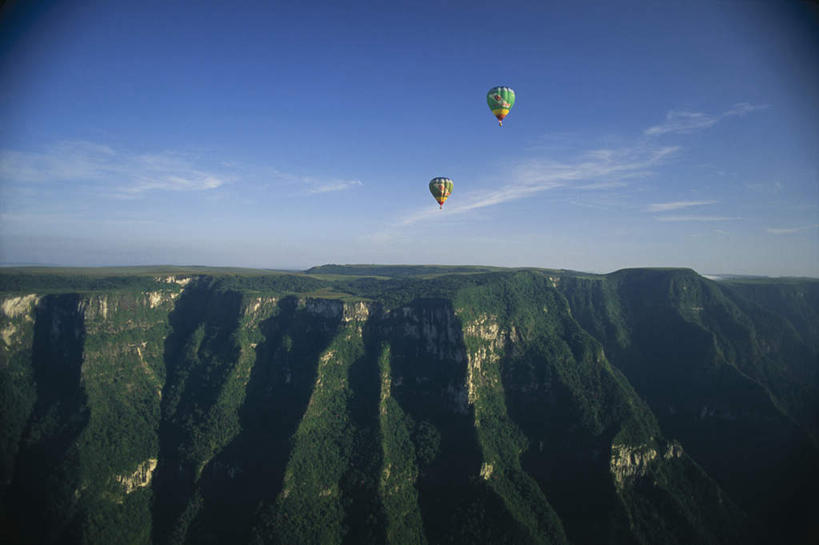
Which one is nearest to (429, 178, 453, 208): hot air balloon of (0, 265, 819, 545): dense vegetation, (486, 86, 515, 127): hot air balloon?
(486, 86, 515, 127): hot air balloon

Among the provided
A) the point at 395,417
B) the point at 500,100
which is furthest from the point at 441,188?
the point at 395,417

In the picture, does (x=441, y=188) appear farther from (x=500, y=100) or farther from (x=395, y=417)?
(x=395, y=417)

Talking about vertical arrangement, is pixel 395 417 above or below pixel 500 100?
below

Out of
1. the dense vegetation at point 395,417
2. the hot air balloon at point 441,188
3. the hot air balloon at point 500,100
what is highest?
the hot air balloon at point 500,100

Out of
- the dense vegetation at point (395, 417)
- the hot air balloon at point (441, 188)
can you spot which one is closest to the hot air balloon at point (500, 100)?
the hot air balloon at point (441, 188)

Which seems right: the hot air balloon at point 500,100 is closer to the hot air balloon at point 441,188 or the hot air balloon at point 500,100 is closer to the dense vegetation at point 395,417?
the hot air balloon at point 441,188

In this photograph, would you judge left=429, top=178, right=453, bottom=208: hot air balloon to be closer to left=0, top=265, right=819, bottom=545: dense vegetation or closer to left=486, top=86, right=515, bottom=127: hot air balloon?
left=486, top=86, right=515, bottom=127: hot air balloon

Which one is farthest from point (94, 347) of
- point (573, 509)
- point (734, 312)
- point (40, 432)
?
point (734, 312)

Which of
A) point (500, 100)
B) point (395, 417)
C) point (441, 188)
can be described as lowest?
point (395, 417)
